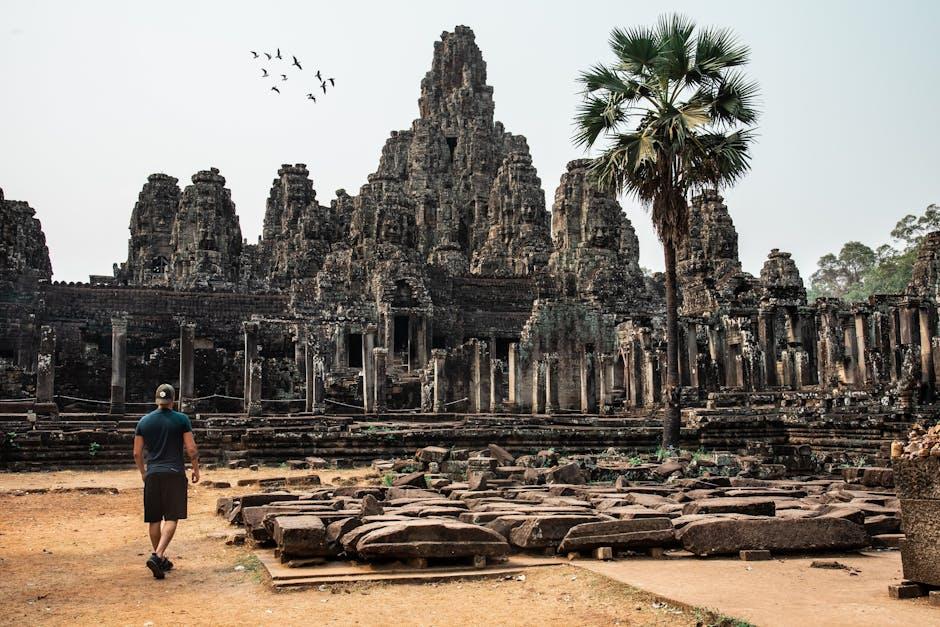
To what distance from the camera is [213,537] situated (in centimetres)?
917

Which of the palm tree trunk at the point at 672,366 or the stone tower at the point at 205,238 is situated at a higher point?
the stone tower at the point at 205,238

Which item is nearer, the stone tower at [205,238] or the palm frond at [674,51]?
the palm frond at [674,51]

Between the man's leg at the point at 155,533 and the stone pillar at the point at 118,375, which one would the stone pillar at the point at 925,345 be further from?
the man's leg at the point at 155,533

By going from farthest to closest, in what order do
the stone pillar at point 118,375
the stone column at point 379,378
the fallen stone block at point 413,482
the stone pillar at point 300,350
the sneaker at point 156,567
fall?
the stone pillar at point 300,350, the stone column at point 379,378, the stone pillar at point 118,375, the fallen stone block at point 413,482, the sneaker at point 156,567

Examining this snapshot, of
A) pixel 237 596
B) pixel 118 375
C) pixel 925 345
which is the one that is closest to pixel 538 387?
pixel 925 345

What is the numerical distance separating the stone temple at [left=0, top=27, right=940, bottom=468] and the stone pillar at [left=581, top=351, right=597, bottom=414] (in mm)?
138

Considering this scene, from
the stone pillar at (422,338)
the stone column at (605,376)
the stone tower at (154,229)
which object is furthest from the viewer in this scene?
the stone tower at (154,229)

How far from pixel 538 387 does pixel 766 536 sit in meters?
23.8

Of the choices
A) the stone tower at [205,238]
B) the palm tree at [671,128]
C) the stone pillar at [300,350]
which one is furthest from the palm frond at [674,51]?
the stone tower at [205,238]

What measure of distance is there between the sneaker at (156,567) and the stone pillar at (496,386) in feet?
72.7

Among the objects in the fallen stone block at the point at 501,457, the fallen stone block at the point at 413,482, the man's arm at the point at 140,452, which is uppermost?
the man's arm at the point at 140,452

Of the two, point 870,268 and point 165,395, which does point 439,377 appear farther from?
point 870,268

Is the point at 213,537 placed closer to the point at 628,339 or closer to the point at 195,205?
the point at 628,339

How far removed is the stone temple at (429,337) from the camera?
1917cm
